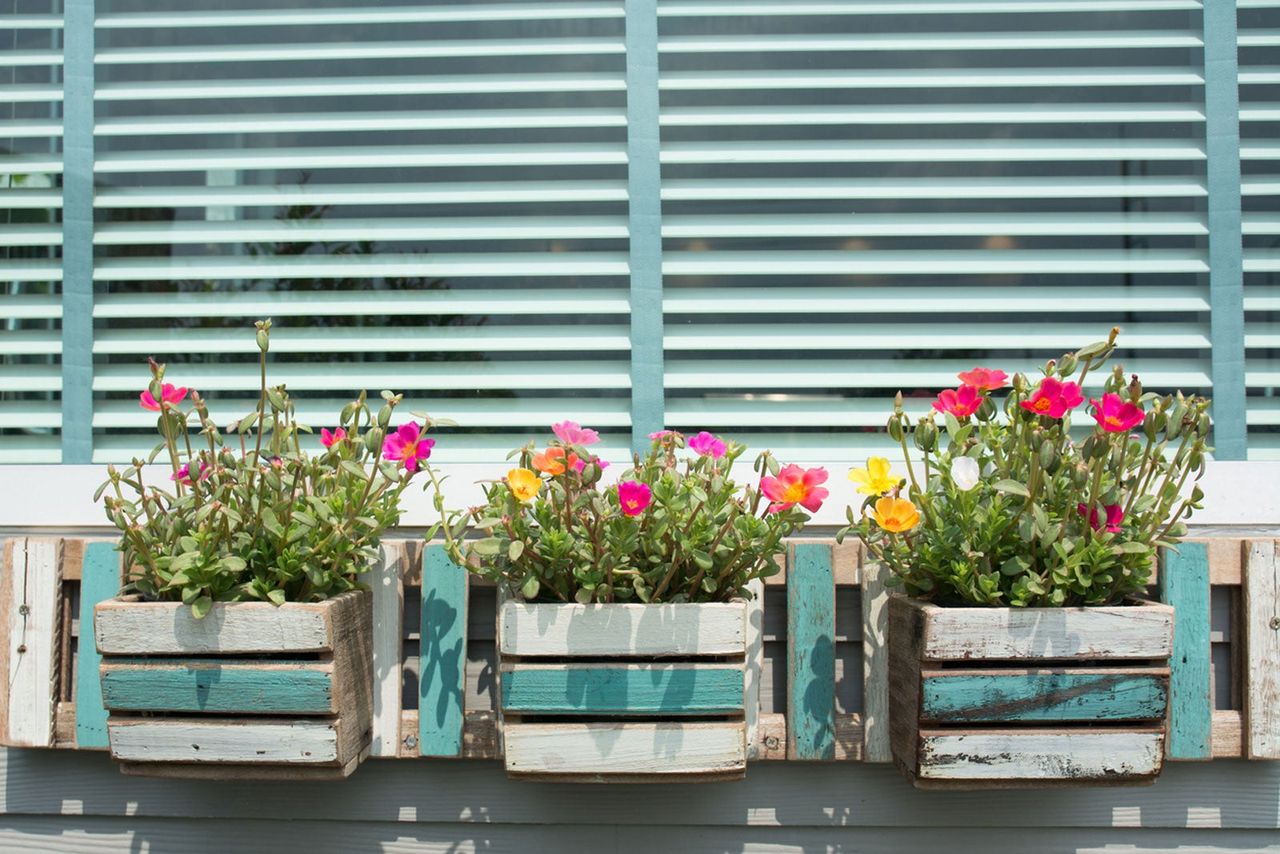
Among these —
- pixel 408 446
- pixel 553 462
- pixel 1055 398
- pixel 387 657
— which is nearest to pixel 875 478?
pixel 1055 398

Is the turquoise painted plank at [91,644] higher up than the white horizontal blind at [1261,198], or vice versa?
the white horizontal blind at [1261,198]

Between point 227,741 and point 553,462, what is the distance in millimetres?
690

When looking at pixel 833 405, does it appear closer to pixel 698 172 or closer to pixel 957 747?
pixel 698 172

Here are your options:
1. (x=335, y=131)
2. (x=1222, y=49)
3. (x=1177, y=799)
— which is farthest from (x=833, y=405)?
(x=335, y=131)

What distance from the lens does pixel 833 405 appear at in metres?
2.23

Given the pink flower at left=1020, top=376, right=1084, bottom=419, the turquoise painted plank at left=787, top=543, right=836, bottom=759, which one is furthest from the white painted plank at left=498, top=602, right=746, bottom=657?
the pink flower at left=1020, top=376, right=1084, bottom=419

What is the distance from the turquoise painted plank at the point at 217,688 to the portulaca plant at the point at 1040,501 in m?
0.90

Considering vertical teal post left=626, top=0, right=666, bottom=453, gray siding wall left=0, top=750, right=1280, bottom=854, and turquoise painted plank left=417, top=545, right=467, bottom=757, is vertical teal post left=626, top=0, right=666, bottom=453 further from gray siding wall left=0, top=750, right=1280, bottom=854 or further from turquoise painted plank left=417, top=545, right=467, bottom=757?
gray siding wall left=0, top=750, right=1280, bottom=854

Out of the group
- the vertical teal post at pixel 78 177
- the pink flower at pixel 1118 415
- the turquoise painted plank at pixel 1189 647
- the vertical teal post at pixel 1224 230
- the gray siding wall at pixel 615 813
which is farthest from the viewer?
the vertical teal post at pixel 78 177

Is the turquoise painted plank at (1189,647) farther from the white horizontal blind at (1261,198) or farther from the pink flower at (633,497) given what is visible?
the pink flower at (633,497)

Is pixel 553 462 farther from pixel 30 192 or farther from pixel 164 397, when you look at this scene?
pixel 30 192

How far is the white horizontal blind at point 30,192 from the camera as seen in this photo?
2.29 meters

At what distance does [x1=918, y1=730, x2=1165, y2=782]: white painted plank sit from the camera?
4.97 ft

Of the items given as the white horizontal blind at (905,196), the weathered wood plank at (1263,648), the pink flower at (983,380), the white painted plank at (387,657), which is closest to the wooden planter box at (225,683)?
the white painted plank at (387,657)
